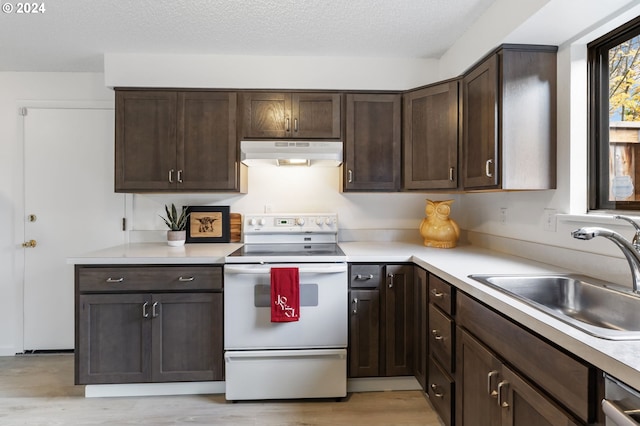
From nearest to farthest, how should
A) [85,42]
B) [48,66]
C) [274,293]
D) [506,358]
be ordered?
[506,358], [274,293], [85,42], [48,66]

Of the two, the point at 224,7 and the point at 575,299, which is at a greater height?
the point at 224,7

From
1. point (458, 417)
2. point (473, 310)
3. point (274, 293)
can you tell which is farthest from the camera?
point (274, 293)

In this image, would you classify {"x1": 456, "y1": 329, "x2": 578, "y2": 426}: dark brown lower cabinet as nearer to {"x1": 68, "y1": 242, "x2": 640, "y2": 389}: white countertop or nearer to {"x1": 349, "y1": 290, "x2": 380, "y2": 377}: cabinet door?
{"x1": 68, "y1": 242, "x2": 640, "y2": 389}: white countertop

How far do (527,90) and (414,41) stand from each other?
0.87 meters

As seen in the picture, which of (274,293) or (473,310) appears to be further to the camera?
(274,293)

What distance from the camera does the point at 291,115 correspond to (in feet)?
8.61

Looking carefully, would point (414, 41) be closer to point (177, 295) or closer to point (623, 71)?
point (623, 71)

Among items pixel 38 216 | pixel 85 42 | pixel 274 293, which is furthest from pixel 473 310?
pixel 38 216

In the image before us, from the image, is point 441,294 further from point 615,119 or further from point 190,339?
point 190,339

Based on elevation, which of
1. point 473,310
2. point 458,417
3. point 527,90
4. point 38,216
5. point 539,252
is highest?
point 527,90

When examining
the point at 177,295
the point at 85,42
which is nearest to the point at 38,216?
the point at 85,42

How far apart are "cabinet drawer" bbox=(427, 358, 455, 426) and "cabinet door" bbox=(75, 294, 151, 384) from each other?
5.62 feet

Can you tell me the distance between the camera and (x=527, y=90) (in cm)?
193

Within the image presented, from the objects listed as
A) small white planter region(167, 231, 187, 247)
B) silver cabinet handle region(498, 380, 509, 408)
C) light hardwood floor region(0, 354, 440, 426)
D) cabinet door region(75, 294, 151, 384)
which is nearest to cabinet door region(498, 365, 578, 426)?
silver cabinet handle region(498, 380, 509, 408)
